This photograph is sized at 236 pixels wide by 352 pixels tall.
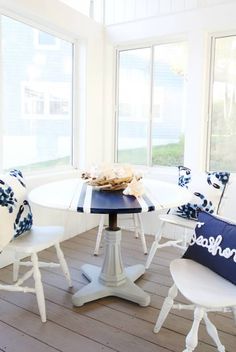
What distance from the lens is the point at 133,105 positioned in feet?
12.0

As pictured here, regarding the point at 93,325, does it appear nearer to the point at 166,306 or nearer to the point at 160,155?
the point at 166,306

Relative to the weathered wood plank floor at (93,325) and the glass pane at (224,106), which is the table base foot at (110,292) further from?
the glass pane at (224,106)

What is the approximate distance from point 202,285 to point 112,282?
0.92m

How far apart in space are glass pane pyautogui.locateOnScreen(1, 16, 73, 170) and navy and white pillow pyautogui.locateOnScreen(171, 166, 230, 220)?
1421 mm

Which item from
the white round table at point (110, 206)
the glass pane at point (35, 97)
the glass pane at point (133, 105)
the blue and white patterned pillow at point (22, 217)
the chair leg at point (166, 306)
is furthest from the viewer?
the glass pane at point (133, 105)

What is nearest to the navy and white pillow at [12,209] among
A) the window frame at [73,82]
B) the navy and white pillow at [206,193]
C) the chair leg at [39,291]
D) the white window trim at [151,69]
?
the chair leg at [39,291]

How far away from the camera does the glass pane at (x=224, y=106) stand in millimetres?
3062

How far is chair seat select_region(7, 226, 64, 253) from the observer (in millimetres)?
1921

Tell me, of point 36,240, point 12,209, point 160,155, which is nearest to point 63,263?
point 36,240

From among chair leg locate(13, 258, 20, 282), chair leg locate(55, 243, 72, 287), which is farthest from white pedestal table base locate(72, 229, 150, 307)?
chair leg locate(13, 258, 20, 282)

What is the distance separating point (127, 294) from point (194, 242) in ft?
2.34

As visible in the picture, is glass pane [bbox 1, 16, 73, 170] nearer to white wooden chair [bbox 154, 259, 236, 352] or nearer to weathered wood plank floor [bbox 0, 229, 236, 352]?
weathered wood plank floor [bbox 0, 229, 236, 352]

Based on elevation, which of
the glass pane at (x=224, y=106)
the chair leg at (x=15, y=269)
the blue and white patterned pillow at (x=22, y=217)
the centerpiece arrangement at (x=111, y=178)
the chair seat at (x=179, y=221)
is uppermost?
the glass pane at (x=224, y=106)

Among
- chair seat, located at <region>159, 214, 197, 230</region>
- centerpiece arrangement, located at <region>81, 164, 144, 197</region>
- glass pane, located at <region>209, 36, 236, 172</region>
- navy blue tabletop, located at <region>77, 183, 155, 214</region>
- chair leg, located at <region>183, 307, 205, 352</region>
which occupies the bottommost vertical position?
chair leg, located at <region>183, 307, 205, 352</region>
